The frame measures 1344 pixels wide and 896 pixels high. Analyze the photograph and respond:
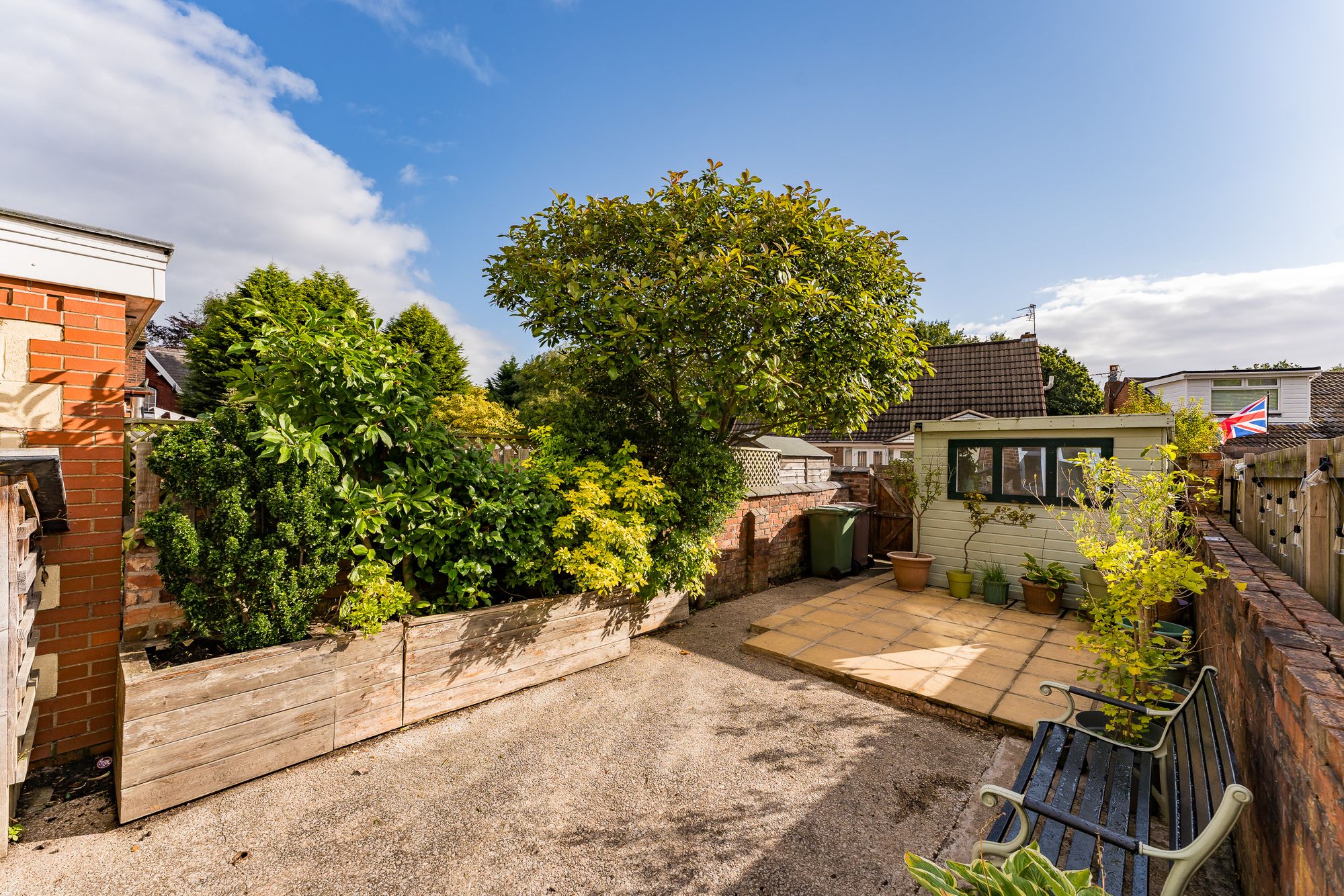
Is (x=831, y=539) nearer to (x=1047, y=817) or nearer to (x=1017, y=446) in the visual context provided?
(x=1017, y=446)

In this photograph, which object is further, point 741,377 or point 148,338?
point 148,338

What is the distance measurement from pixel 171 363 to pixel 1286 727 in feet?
107

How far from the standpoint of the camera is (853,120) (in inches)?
259

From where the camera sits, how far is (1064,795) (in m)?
2.26

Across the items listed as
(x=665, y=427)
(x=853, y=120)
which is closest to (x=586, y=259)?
(x=665, y=427)

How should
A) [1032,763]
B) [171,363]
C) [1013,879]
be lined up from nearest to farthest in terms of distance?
[1013,879], [1032,763], [171,363]

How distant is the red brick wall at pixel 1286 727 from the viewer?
A: 127 cm

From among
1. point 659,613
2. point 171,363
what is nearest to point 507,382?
point 171,363

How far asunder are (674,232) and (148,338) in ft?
127

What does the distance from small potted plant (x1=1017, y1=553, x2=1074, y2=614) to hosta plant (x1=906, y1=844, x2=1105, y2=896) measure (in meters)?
6.28

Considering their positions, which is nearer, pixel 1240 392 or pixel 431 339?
pixel 431 339

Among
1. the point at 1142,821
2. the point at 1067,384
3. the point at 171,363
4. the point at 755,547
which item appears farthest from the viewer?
the point at 1067,384

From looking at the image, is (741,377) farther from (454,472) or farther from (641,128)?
(641,128)

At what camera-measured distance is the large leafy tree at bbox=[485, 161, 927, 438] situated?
16.3ft
